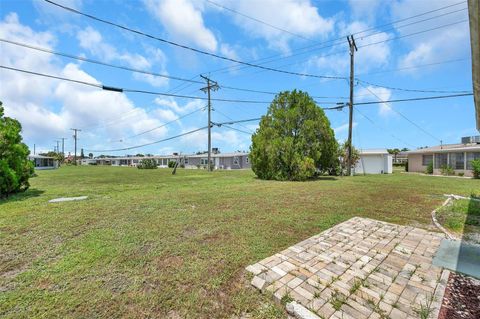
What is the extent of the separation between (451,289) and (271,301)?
2047mm

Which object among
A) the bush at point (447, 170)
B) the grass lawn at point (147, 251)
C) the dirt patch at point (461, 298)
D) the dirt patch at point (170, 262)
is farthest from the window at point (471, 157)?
the dirt patch at point (170, 262)

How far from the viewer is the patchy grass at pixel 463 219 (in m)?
4.36

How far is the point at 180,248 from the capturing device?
11.4 ft

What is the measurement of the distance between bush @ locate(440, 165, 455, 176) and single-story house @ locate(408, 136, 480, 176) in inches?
7.5

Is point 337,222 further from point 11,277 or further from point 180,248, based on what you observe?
point 11,277

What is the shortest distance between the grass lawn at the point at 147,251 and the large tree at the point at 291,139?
7.83 meters

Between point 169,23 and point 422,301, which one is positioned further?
point 169,23

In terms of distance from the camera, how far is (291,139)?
14273mm

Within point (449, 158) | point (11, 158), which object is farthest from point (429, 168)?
point (11, 158)

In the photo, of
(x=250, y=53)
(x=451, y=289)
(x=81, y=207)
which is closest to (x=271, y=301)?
(x=451, y=289)

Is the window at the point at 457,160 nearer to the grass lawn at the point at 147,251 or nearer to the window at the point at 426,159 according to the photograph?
the window at the point at 426,159

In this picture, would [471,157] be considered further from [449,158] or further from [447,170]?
[447,170]

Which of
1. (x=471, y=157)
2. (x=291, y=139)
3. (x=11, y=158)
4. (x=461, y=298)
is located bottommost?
(x=461, y=298)

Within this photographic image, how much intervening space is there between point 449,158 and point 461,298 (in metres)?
24.1
